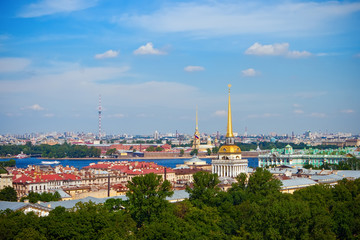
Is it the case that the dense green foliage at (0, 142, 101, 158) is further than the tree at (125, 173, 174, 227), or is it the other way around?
the dense green foliage at (0, 142, 101, 158)

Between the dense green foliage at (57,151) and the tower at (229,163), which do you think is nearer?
the tower at (229,163)

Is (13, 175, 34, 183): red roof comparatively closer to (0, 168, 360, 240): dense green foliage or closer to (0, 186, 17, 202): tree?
(0, 186, 17, 202): tree

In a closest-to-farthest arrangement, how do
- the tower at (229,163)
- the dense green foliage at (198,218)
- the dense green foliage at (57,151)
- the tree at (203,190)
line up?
the dense green foliage at (198,218) → the tree at (203,190) → the tower at (229,163) → the dense green foliage at (57,151)

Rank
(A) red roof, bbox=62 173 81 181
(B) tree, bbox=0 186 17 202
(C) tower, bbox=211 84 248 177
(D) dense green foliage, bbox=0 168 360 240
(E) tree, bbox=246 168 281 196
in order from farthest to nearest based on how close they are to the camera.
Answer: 1. (A) red roof, bbox=62 173 81 181
2. (C) tower, bbox=211 84 248 177
3. (B) tree, bbox=0 186 17 202
4. (E) tree, bbox=246 168 281 196
5. (D) dense green foliage, bbox=0 168 360 240

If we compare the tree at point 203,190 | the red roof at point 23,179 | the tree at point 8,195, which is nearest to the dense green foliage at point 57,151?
the red roof at point 23,179

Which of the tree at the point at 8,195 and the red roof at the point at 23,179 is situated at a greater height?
the red roof at the point at 23,179

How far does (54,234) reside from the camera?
2420 cm

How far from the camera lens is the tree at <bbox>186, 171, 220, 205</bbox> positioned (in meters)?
32.5

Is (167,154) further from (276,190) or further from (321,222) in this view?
(321,222)

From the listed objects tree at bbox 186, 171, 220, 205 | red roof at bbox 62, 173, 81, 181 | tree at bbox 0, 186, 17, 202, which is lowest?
tree at bbox 0, 186, 17, 202

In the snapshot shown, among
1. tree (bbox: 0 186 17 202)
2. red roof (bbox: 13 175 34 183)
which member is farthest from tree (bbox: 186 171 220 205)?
red roof (bbox: 13 175 34 183)

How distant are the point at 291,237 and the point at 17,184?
28.8 meters

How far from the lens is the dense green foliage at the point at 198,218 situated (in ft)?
80.5

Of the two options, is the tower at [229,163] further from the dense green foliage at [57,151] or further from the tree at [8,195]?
the dense green foliage at [57,151]
